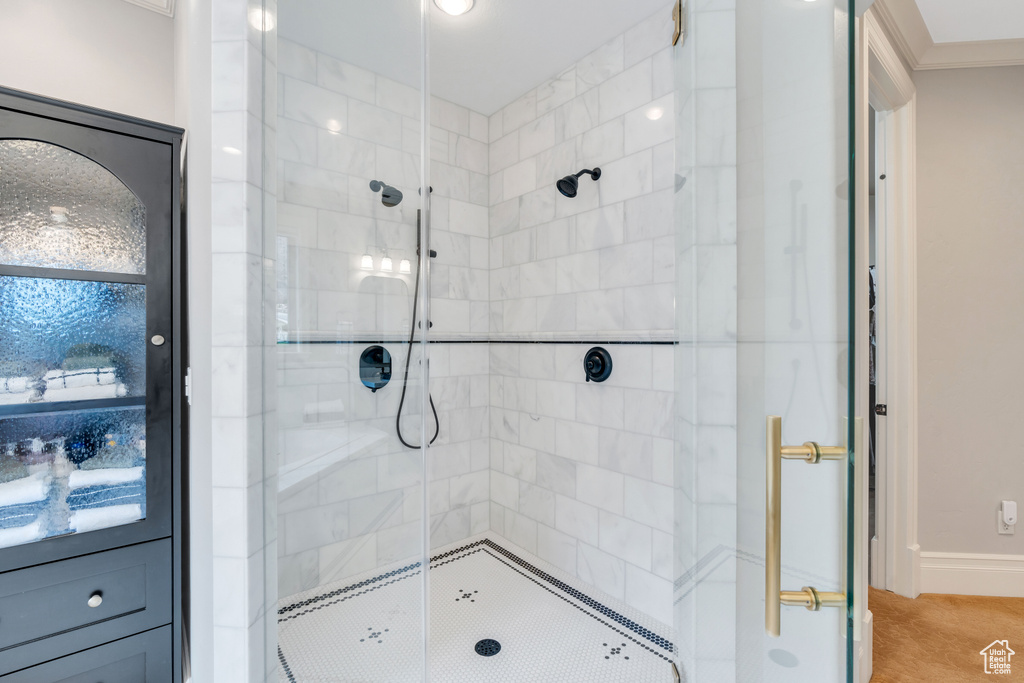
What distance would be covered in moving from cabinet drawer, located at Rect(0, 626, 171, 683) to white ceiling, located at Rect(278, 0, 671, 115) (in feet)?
6.09

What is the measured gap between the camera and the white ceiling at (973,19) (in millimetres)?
1714

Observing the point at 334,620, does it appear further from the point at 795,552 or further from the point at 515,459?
the point at 515,459

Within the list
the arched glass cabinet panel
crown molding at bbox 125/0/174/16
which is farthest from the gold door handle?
crown molding at bbox 125/0/174/16

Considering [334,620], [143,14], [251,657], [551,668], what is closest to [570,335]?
[551,668]

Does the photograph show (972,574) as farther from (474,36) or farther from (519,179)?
(474,36)

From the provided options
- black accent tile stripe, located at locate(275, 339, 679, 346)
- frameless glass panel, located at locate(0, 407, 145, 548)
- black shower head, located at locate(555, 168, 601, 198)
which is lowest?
frameless glass panel, located at locate(0, 407, 145, 548)

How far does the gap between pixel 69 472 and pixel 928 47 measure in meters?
3.63

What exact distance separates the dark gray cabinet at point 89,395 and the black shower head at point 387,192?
0.73 meters

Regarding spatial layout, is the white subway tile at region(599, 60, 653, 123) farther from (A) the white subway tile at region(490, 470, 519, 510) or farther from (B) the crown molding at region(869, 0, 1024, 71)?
(A) the white subway tile at region(490, 470, 519, 510)

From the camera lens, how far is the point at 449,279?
103 inches

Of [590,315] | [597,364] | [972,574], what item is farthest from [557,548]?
[972,574]

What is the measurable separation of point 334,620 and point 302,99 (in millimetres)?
1394

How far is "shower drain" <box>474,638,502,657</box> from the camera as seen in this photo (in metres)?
1.74

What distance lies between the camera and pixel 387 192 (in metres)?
1.31
